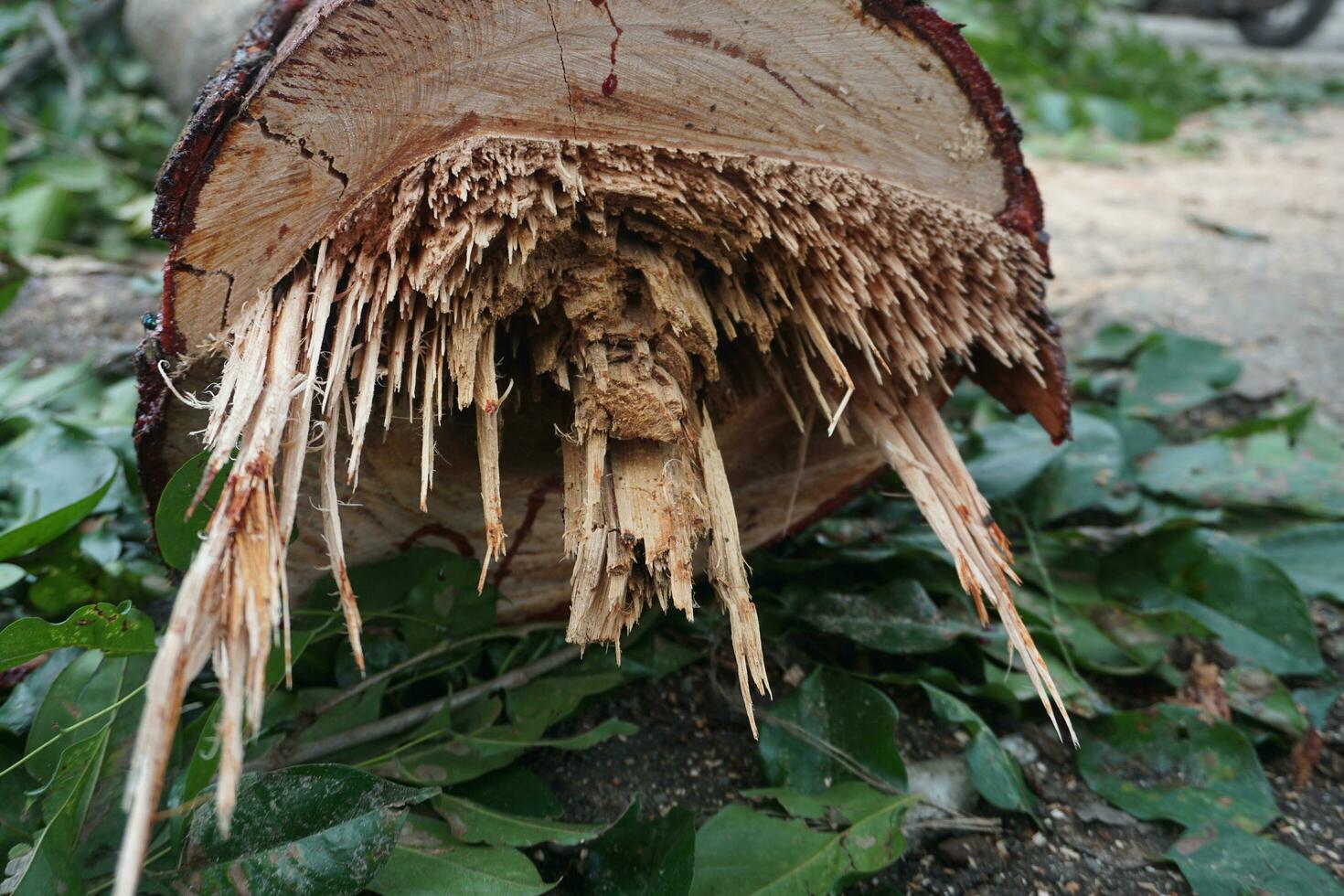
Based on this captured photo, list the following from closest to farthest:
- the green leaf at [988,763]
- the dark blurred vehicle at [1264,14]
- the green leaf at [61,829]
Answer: the green leaf at [61,829]
the green leaf at [988,763]
the dark blurred vehicle at [1264,14]

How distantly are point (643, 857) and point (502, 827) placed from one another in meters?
0.14

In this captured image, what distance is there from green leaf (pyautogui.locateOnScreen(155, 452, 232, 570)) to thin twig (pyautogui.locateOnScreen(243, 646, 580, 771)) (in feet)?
0.77

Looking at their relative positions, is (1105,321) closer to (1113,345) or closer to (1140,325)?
(1140,325)

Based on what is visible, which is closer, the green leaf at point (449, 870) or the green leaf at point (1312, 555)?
the green leaf at point (449, 870)

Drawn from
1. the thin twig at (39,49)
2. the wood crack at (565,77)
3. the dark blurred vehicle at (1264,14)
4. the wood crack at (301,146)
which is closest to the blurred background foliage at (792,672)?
the wood crack at (301,146)

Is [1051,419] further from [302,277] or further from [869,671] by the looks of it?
[302,277]

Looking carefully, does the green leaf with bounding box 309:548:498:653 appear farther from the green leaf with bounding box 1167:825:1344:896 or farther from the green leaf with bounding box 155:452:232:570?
the green leaf with bounding box 1167:825:1344:896

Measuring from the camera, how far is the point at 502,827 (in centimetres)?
93

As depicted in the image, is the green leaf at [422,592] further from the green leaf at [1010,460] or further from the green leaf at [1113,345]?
the green leaf at [1113,345]

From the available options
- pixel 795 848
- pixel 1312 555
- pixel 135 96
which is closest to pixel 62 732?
pixel 795 848

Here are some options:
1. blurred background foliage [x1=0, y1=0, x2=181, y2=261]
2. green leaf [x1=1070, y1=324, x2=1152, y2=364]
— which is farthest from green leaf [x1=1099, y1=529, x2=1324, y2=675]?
blurred background foliage [x1=0, y1=0, x2=181, y2=261]

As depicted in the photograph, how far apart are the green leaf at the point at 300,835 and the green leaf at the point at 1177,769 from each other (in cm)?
77

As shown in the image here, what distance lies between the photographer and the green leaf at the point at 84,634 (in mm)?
787

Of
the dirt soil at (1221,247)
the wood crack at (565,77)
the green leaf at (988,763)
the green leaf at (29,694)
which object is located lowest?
the green leaf at (29,694)
